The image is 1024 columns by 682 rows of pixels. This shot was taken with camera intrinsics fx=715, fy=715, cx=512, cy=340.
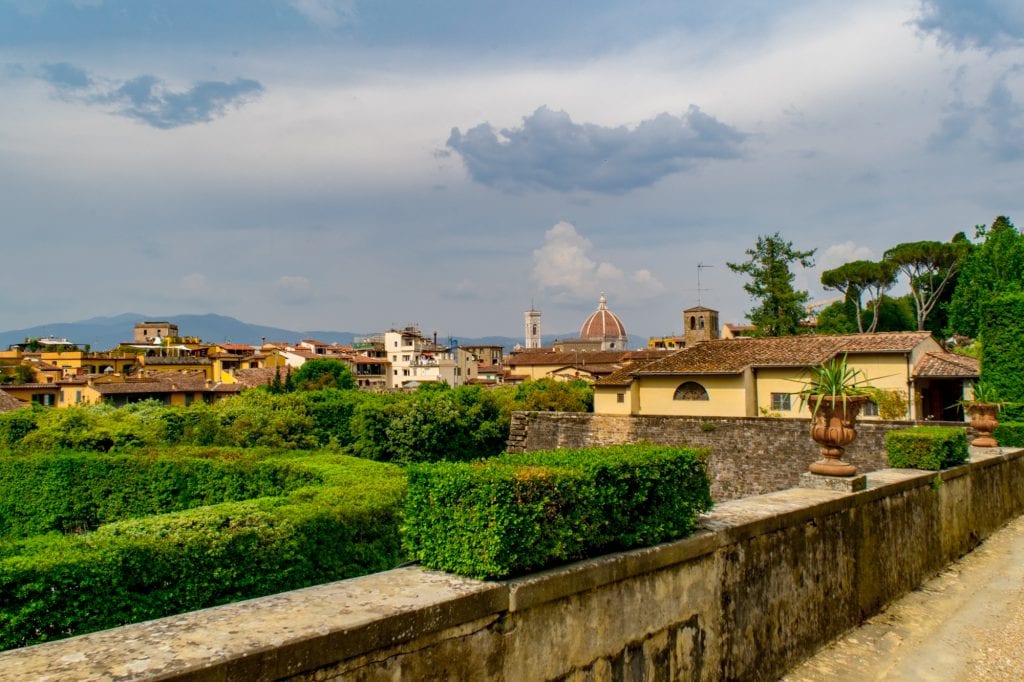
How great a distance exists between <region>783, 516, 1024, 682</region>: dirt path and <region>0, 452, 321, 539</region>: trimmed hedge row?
1562cm

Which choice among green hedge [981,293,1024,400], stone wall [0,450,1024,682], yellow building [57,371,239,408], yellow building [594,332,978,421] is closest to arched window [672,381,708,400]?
yellow building [594,332,978,421]

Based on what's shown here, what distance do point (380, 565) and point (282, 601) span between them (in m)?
8.70

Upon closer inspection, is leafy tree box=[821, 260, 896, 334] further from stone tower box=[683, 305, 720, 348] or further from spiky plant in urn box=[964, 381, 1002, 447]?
spiky plant in urn box=[964, 381, 1002, 447]

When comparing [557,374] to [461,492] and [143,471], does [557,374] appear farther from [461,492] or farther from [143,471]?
[461,492]

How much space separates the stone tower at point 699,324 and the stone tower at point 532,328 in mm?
99452

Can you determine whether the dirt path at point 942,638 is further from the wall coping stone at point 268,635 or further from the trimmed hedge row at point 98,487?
the trimmed hedge row at point 98,487

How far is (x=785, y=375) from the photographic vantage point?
97.8 ft

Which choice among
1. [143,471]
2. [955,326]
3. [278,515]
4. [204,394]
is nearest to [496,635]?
[278,515]

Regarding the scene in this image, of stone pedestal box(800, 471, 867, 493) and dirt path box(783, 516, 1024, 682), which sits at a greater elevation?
stone pedestal box(800, 471, 867, 493)

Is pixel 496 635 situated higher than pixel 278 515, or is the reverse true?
pixel 496 635

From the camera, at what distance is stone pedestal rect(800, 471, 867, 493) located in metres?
7.63

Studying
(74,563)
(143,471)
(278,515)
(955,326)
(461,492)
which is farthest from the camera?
(955,326)

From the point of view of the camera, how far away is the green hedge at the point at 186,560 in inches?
304

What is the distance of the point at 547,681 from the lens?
12.9 feet
